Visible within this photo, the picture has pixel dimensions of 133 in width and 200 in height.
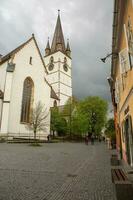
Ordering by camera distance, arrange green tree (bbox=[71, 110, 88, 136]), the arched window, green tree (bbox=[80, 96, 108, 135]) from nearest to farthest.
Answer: the arched window → green tree (bbox=[71, 110, 88, 136]) → green tree (bbox=[80, 96, 108, 135])

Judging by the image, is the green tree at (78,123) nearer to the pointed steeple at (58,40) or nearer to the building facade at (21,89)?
the building facade at (21,89)

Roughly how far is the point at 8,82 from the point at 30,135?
380 inches

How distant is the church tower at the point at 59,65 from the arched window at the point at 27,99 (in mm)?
29053

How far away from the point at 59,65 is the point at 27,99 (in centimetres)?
3639

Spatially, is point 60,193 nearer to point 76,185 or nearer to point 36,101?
point 76,185

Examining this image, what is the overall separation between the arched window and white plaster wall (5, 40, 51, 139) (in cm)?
81

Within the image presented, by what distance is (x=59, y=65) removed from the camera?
68688mm

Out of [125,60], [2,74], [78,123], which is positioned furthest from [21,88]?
[125,60]

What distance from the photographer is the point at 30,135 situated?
3319cm

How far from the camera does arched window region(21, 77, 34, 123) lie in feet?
109

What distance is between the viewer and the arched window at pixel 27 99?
33.3 metres

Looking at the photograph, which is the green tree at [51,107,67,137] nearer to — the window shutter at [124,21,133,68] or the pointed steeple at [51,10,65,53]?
the pointed steeple at [51,10,65,53]

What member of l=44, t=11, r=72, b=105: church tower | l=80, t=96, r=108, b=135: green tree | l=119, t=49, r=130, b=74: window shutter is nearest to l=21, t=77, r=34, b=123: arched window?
l=80, t=96, r=108, b=135: green tree

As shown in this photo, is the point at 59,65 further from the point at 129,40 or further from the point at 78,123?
the point at 129,40
